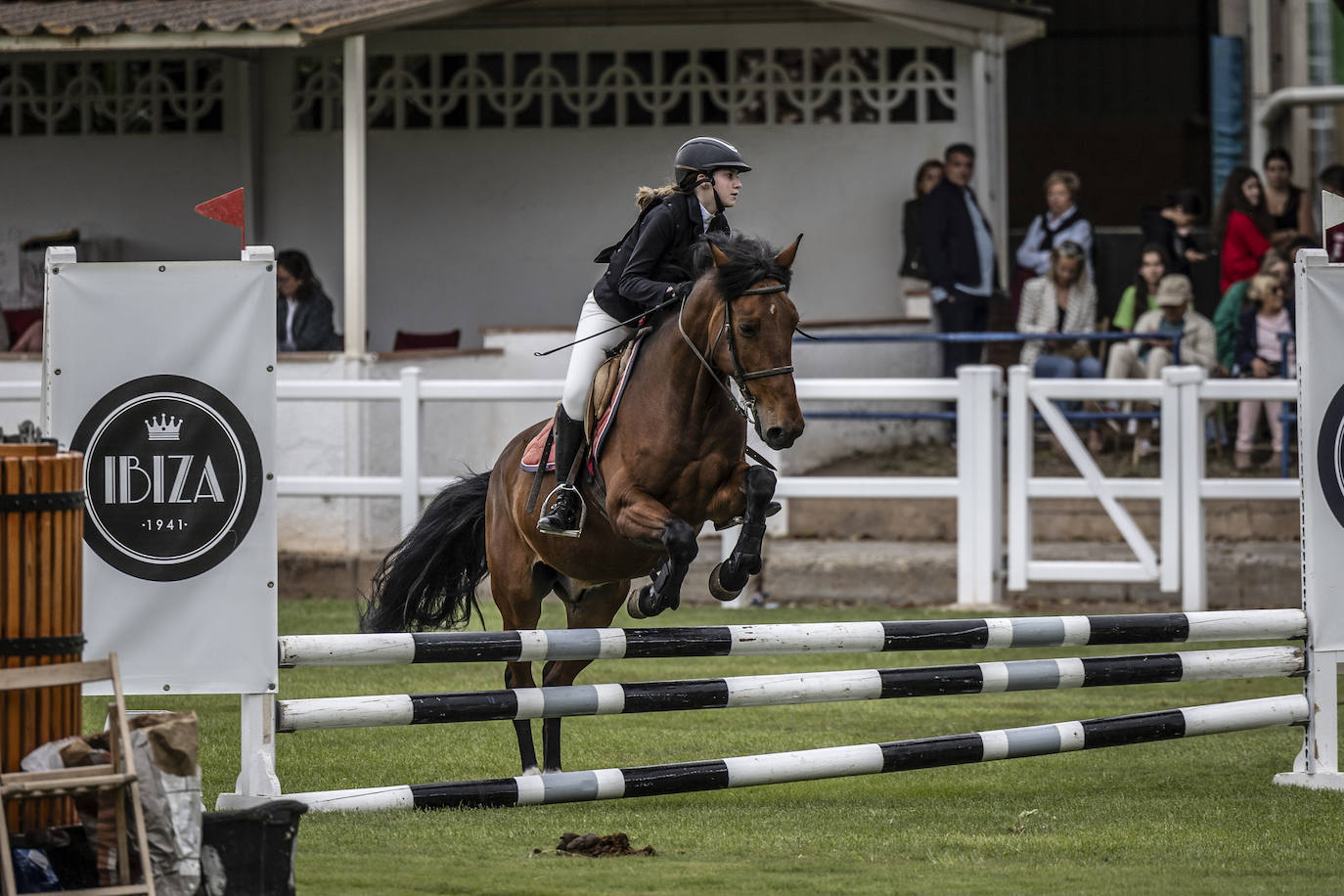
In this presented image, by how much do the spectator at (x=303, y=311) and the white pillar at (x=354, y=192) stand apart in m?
0.39

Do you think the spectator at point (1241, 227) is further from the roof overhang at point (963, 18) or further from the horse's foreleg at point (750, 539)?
the horse's foreleg at point (750, 539)

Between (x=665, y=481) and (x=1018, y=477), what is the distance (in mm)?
5986

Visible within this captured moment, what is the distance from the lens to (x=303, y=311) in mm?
14391

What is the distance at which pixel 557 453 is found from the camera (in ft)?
23.4

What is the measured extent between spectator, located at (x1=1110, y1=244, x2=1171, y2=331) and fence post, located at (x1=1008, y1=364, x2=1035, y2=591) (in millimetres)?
2269

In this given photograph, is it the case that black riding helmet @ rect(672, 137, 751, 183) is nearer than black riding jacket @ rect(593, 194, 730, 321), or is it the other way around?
black riding helmet @ rect(672, 137, 751, 183)

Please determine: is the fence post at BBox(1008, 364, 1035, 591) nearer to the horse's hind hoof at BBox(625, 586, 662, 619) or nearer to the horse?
the horse

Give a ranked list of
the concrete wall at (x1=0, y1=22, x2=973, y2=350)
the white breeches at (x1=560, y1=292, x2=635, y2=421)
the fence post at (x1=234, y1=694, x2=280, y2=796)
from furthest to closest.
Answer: the concrete wall at (x1=0, y1=22, x2=973, y2=350) → the white breeches at (x1=560, y1=292, x2=635, y2=421) → the fence post at (x1=234, y1=694, x2=280, y2=796)

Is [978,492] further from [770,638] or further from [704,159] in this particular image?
[770,638]

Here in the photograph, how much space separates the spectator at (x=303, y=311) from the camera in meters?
14.3

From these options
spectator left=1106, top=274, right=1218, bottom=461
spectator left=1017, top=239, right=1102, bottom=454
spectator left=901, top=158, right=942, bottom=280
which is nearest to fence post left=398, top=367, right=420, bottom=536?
spectator left=901, top=158, right=942, bottom=280

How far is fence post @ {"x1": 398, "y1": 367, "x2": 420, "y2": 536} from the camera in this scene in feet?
41.8

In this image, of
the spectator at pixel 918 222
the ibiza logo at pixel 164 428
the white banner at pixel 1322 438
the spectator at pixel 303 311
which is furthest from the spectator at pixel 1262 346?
the ibiza logo at pixel 164 428

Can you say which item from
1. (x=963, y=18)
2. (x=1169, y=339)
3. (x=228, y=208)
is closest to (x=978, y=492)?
(x=1169, y=339)
